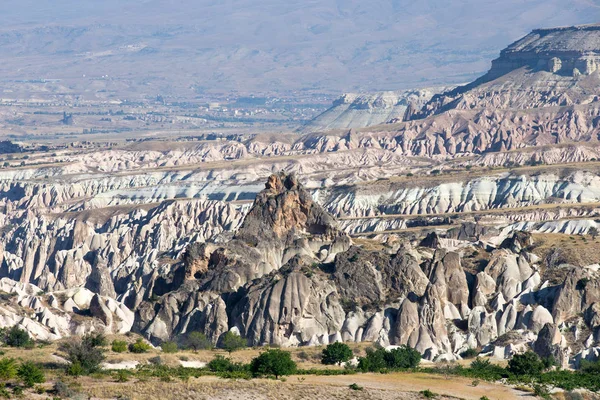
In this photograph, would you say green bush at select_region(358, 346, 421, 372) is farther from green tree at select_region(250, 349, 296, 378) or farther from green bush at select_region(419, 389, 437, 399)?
green bush at select_region(419, 389, 437, 399)

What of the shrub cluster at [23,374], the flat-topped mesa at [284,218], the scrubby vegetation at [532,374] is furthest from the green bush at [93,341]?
the flat-topped mesa at [284,218]

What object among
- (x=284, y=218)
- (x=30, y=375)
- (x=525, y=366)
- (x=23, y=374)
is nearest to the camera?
(x=30, y=375)

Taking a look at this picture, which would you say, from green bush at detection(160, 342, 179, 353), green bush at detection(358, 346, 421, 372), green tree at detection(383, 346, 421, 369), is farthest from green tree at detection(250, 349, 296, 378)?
green bush at detection(160, 342, 179, 353)

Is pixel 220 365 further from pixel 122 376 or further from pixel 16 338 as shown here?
pixel 16 338

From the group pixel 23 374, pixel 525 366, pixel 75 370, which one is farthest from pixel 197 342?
pixel 23 374

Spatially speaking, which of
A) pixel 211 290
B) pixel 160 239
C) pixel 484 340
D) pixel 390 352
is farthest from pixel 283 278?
pixel 160 239

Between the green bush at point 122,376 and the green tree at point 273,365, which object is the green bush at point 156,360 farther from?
the green bush at point 122,376
